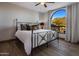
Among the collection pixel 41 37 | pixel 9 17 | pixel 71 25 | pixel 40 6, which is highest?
pixel 40 6

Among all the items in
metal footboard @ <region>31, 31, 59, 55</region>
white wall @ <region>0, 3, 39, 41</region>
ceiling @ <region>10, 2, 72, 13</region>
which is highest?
ceiling @ <region>10, 2, 72, 13</region>

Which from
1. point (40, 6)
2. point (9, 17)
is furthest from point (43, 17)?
point (9, 17)

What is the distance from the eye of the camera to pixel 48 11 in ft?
9.37

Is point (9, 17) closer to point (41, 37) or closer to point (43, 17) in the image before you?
point (43, 17)

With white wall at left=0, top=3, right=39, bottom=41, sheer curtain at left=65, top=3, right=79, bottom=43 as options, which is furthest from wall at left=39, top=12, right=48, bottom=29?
sheer curtain at left=65, top=3, right=79, bottom=43

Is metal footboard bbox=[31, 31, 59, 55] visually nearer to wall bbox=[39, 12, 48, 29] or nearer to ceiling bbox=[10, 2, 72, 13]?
wall bbox=[39, 12, 48, 29]

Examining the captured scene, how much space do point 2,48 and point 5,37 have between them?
37 centimetres

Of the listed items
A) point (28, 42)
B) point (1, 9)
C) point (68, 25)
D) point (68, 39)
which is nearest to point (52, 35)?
point (68, 39)

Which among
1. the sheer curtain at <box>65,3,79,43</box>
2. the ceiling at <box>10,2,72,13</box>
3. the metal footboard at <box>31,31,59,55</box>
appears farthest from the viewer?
the sheer curtain at <box>65,3,79,43</box>

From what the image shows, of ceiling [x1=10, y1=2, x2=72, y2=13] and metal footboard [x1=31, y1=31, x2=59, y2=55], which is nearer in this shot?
ceiling [x1=10, y1=2, x2=72, y2=13]

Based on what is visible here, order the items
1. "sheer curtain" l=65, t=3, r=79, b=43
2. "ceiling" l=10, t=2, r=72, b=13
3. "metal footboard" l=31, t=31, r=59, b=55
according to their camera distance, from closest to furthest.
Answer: "ceiling" l=10, t=2, r=72, b=13 → "metal footboard" l=31, t=31, r=59, b=55 → "sheer curtain" l=65, t=3, r=79, b=43

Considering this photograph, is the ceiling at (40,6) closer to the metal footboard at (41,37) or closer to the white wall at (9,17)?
the white wall at (9,17)

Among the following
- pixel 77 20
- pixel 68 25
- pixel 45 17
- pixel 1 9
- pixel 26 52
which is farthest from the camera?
pixel 68 25

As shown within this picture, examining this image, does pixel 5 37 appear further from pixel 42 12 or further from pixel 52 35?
pixel 52 35
